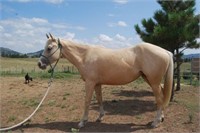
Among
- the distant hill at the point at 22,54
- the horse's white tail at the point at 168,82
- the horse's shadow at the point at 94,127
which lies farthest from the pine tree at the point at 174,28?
the horse's shadow at the point at 94,127

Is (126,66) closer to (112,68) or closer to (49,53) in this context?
(112,68)

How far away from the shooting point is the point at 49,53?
6.96m

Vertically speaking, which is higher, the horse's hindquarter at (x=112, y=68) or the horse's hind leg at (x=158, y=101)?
the horse's hindquarter at (x=112, y=68)

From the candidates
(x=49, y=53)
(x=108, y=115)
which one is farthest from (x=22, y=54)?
(x=49, y=53)

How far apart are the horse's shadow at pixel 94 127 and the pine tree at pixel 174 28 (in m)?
3.35

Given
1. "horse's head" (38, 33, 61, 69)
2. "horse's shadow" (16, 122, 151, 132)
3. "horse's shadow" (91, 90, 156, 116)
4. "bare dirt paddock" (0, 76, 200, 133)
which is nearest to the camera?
"horse's shadow" (16, 122, 151, 132)

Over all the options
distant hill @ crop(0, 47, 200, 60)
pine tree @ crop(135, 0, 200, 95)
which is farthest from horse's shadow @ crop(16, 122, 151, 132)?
pine tree @ crop(135, 0, 200, 95)

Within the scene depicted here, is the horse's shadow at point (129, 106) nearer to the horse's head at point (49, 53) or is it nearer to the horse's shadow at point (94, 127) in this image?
the horse's shadow at point (94, 127)

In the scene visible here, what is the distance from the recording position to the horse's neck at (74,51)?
702 centimetres

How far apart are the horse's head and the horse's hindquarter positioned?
848mm

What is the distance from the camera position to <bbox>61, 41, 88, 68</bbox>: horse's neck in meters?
7.02

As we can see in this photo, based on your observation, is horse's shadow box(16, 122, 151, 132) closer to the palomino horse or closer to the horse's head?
the palomino horse

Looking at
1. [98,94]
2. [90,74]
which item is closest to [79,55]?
[90,74]

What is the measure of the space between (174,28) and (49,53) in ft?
13.6
